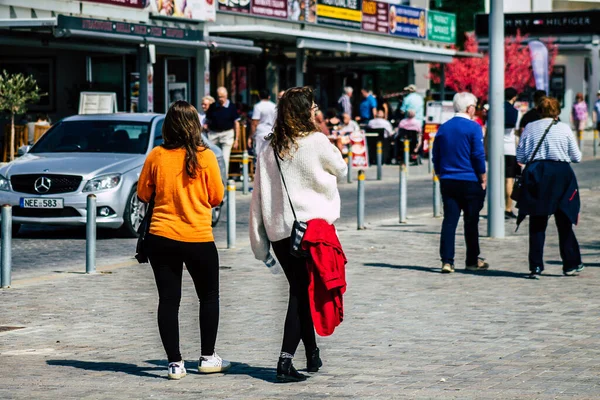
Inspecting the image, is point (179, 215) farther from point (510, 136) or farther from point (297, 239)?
point (510, 136)

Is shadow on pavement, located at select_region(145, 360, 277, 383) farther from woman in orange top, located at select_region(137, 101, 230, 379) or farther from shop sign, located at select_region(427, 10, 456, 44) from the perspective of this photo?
shop sign, located at select_region(427, 10, 456, 44)

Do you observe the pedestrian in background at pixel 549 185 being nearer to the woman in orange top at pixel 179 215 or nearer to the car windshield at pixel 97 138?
the woman in orange top at pixel 179 215

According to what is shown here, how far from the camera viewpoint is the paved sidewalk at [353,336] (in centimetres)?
716

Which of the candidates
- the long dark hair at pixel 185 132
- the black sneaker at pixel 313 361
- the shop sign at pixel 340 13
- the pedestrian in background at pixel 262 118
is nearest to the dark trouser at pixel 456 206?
the black sneaker at pixel 313 361

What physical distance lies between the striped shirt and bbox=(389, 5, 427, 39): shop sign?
101ft

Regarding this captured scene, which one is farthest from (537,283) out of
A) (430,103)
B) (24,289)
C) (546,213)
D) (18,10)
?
(430,103)

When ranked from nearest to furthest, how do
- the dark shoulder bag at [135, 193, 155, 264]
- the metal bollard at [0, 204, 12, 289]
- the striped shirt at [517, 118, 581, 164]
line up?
1. the dark shoulder bag at [135, 193, 155, 264]
2. the metal bollard at [0, 204, 12, 289]
3. the striped shirt at [517, 118, 581, 164]

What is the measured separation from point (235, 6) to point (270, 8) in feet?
6.59

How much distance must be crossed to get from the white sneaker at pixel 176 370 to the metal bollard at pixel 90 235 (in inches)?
202

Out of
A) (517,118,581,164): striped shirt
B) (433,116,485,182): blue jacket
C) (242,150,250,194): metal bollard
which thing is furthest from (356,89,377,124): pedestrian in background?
(517,118,581,164): striped shirt

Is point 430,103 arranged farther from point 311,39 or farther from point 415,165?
point 311,39

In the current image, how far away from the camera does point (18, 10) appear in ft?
82.6

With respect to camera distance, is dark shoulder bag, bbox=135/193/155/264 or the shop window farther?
the shop window

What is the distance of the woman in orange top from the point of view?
7.46 meters
